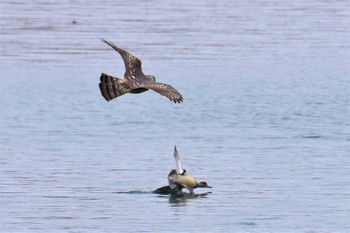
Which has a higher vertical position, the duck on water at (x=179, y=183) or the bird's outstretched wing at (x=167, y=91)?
the bird's outstretched wing at (x=167, y=91)

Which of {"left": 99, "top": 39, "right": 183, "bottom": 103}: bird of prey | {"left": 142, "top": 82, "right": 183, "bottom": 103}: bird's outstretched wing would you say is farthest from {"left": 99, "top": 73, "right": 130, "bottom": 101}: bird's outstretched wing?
{"left": 142, "top": 82, "right": 183, "bottom": 103}: bird's outstretched wing

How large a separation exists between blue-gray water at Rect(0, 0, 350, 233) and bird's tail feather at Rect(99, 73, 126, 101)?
1401 mm

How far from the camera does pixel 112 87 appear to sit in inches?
445

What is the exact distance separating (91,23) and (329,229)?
17.5m

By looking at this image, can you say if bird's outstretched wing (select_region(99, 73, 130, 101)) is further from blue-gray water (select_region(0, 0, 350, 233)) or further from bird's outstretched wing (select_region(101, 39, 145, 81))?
blue-gray water (select_region(0, 0, 350, 233))

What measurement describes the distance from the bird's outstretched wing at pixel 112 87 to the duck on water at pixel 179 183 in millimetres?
2425

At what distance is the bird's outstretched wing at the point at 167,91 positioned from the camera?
35.6 feet

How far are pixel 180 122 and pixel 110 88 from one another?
6.89 metres

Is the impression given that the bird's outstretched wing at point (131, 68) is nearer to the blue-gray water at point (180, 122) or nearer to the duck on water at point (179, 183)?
the blue-gray water at point (180, 122)

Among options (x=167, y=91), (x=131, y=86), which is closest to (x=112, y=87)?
(x=131, y=86)

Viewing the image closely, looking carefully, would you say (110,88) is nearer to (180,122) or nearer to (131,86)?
(131,86)

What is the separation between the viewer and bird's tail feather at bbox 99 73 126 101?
11172 millimetres

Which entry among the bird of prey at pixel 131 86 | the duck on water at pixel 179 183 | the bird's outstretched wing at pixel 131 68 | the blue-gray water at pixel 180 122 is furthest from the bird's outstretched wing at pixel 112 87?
the duck on water at pixel 179 183

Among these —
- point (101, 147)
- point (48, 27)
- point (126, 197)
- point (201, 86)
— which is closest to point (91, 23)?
point (48, 27)
